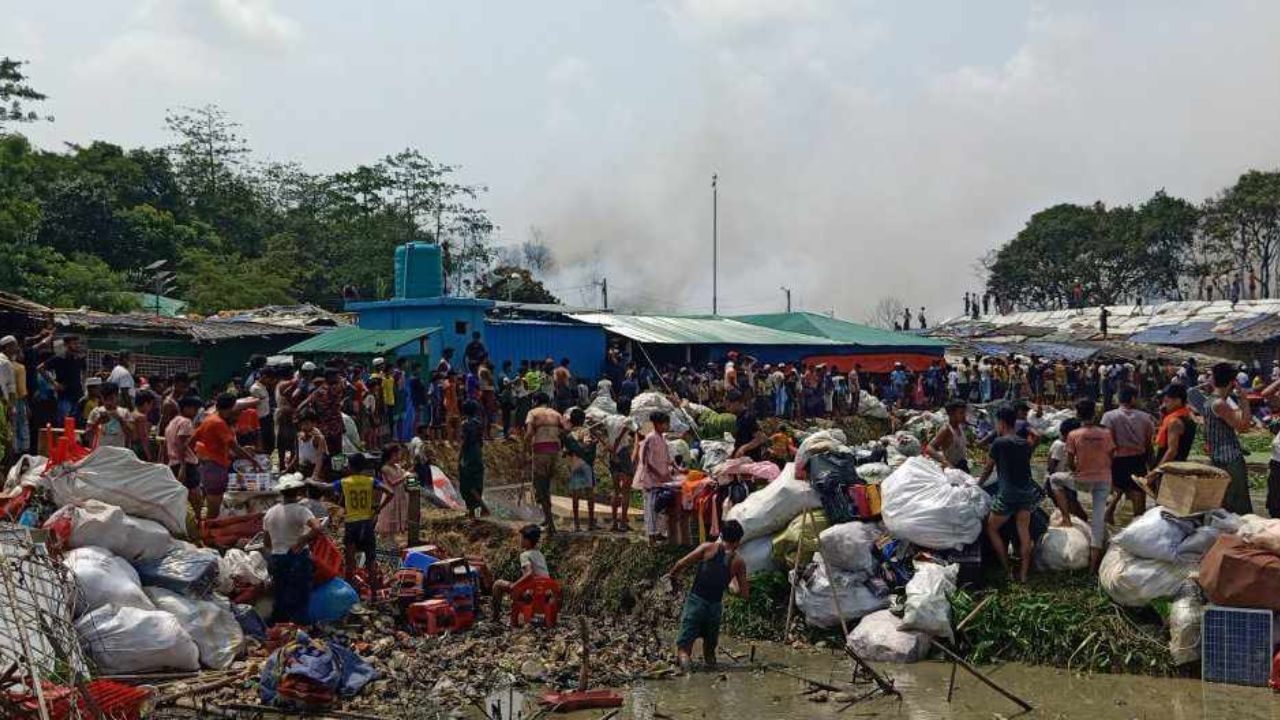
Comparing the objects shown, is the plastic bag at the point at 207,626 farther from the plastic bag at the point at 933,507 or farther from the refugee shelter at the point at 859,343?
the refugee shelter at the point at 859,343

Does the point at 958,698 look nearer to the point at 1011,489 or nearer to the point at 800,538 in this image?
the point at 1011,489

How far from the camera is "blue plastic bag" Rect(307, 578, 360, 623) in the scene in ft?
33.4

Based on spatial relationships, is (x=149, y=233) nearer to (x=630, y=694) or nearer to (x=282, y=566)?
(x=282, y=566)

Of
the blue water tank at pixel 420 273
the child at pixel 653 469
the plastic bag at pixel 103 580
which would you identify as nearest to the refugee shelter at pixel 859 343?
the blue water tank at pixel 420 273

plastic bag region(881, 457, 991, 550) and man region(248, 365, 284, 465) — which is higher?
man region(248, 365, 284, 465)

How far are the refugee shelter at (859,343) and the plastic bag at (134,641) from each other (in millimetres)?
21396

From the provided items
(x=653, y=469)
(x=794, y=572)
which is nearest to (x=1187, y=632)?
(x=794, y=572)

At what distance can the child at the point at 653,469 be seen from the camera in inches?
471

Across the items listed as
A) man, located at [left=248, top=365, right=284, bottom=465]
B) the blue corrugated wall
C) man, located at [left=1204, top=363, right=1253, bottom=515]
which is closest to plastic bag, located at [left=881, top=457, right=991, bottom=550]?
man, located at [left=1204, top=363, right=1253, bottom=515]

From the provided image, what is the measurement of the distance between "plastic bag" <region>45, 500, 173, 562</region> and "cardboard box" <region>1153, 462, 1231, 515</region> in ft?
26.5

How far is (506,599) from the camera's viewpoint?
12.0 m

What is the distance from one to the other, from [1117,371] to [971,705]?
2335cm

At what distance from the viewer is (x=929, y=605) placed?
966 centimetres

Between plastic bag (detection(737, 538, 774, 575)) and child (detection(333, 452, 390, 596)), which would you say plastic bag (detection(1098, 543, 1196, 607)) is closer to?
plastic bag (detection(737, 538, 774, 575))
